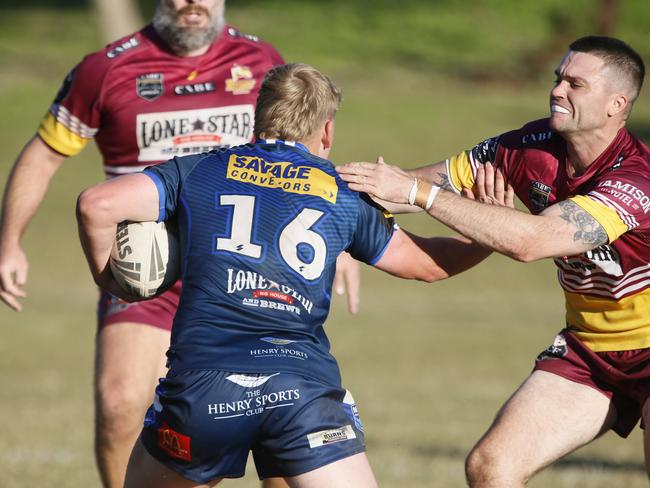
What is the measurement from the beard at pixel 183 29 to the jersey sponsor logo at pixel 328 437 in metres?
3.14

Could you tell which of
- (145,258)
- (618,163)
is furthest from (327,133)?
(618,163)

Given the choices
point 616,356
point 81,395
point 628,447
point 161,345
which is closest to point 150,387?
point 161,345

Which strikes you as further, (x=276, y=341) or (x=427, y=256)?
(x=427, y=256)

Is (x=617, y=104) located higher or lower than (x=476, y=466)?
higher

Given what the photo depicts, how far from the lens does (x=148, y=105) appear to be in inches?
259

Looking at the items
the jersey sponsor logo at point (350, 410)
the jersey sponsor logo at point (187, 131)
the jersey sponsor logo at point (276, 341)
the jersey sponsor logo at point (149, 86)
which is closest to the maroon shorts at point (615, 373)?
the jersey sponsor logo at point (350, 410)

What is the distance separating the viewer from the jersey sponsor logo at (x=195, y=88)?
6.65m

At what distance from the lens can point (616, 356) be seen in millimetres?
5508

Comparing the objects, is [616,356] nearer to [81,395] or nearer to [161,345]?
[161,345]

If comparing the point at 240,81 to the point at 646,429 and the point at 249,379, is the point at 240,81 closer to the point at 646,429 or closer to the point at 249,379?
the point at 249,379

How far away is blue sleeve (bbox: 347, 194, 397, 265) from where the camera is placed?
179 inches

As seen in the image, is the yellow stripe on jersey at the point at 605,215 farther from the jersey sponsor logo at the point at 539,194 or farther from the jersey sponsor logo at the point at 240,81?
the jersey sponsor logo at the point at 240,81

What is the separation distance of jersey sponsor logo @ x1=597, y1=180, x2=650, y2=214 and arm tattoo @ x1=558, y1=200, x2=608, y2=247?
17 centimetres

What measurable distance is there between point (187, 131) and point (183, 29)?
1.91ft
